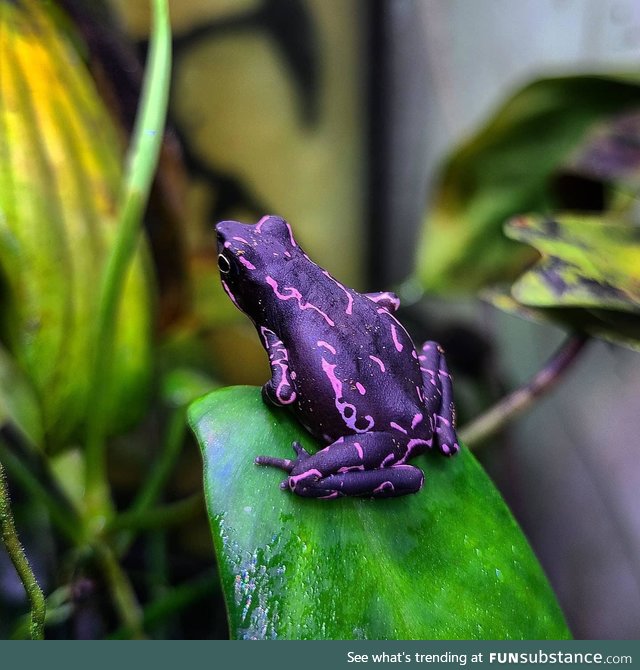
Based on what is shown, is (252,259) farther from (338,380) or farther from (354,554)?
(354,554)

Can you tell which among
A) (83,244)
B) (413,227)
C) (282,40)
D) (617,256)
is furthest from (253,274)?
(413,227)

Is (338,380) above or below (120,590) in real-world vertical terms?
above

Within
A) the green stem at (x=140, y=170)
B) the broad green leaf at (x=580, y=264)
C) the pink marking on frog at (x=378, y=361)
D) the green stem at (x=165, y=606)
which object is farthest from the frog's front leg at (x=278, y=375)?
the green stem at (x=165, y=606)

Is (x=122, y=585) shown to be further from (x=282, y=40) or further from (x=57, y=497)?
(x=282, y=40)

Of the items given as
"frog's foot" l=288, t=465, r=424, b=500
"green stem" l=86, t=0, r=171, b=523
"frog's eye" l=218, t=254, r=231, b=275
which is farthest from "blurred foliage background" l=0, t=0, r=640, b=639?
"frog's foot" l=288, t=465, r=424, b=500

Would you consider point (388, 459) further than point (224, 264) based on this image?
No

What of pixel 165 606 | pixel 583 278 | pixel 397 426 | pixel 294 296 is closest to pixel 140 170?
pixel 294 296

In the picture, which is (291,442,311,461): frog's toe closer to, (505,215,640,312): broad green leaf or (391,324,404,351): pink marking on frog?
(391,324,404,351): pink marking on frog

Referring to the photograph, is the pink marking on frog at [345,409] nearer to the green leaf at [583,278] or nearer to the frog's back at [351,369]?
Result: the frog's back at [351,369]
